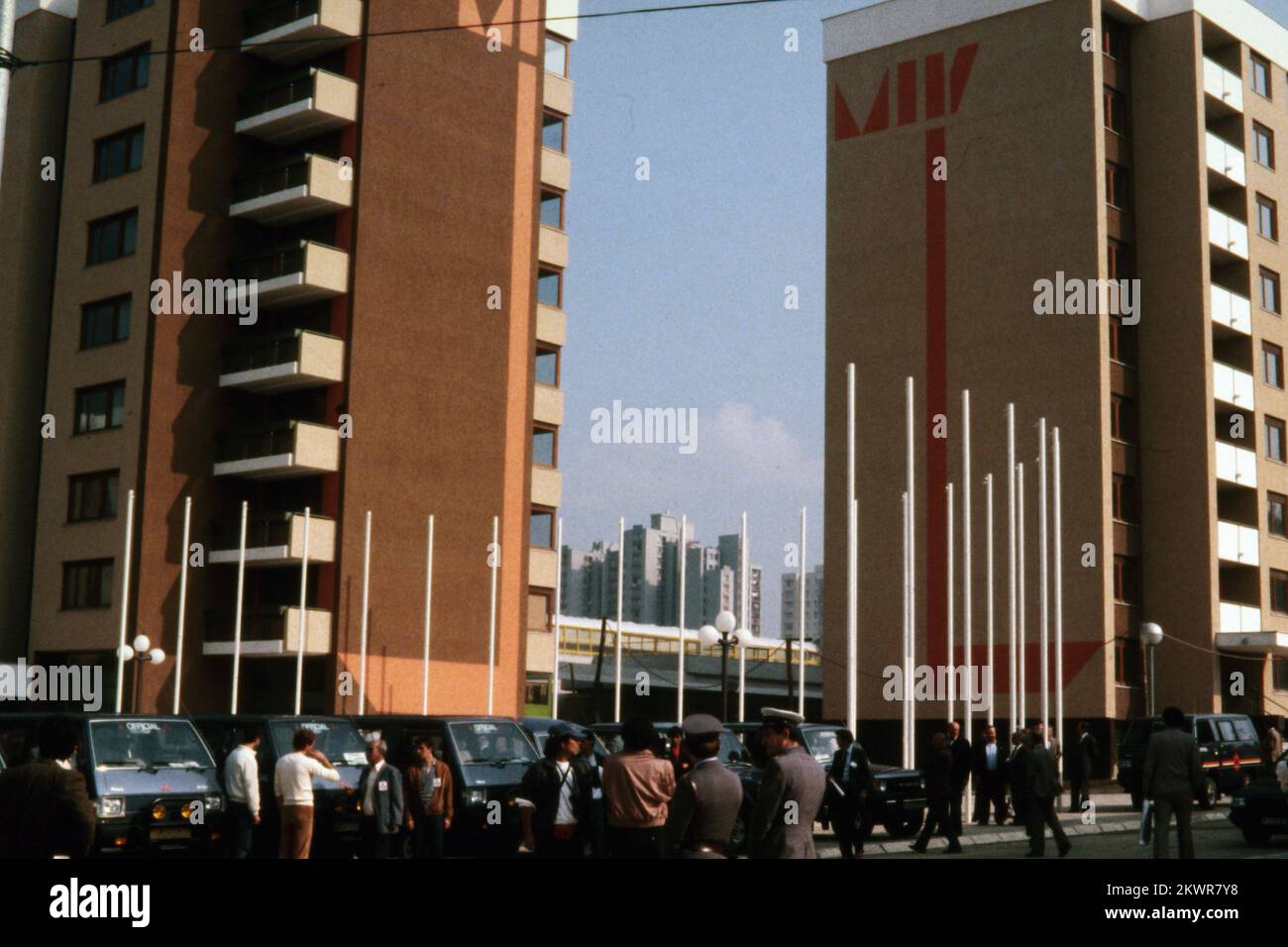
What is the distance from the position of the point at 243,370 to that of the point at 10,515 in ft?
27.7

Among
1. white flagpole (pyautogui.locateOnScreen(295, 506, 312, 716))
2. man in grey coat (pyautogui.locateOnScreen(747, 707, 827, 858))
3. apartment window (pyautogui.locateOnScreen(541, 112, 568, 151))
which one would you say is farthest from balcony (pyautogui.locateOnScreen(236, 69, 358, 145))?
man in grey coat (pyautogui.locateOnScreen(747, 707, 827, 858))

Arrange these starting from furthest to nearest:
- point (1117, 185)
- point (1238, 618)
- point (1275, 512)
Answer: point (1275, 512)
point (1117, 185)
point (1238, 618)

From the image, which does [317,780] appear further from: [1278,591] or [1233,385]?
[1278,591]

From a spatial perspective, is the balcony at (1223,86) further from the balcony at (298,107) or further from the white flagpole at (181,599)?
the white flagpole at (181,599)

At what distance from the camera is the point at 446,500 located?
47.3 m

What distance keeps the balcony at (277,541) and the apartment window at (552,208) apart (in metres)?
12.7

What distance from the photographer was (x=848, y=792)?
2184 centimetres

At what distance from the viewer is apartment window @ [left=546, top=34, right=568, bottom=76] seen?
5256 cm

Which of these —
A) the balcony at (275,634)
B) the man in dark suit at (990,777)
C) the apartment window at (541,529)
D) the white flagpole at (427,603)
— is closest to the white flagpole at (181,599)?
the balcony at (275,634)

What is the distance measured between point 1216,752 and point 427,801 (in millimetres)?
22524

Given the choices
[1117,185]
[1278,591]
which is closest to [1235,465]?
[1278,591]
